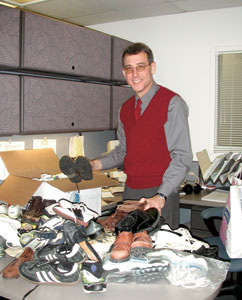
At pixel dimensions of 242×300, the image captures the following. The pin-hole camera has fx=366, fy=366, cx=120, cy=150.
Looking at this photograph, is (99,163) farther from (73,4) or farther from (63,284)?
(73,4)

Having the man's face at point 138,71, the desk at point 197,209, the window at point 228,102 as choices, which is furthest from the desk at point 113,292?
the window at point 228,102

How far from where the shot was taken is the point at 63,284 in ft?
3.86

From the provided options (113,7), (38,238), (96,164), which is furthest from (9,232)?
(113,7)

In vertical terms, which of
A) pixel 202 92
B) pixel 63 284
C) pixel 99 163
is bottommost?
pixel 63 284

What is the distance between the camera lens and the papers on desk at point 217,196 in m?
2.61

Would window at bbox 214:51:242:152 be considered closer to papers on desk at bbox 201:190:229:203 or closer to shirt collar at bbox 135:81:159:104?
papers on desk at bbox 201:190:229:203

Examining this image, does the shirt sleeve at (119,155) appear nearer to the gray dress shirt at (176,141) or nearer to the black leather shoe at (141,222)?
the gray dress shirt at (176,141)

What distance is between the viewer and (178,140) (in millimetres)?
1842

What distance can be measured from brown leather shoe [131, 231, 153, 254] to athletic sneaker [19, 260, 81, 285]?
0.68 feet

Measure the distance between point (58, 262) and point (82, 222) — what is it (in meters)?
0.26

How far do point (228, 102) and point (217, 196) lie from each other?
883mm

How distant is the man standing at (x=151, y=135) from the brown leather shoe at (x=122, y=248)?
0.49 m

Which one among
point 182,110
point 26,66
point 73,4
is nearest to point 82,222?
point 182,110

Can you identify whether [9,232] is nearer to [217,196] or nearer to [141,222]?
[141,222]
